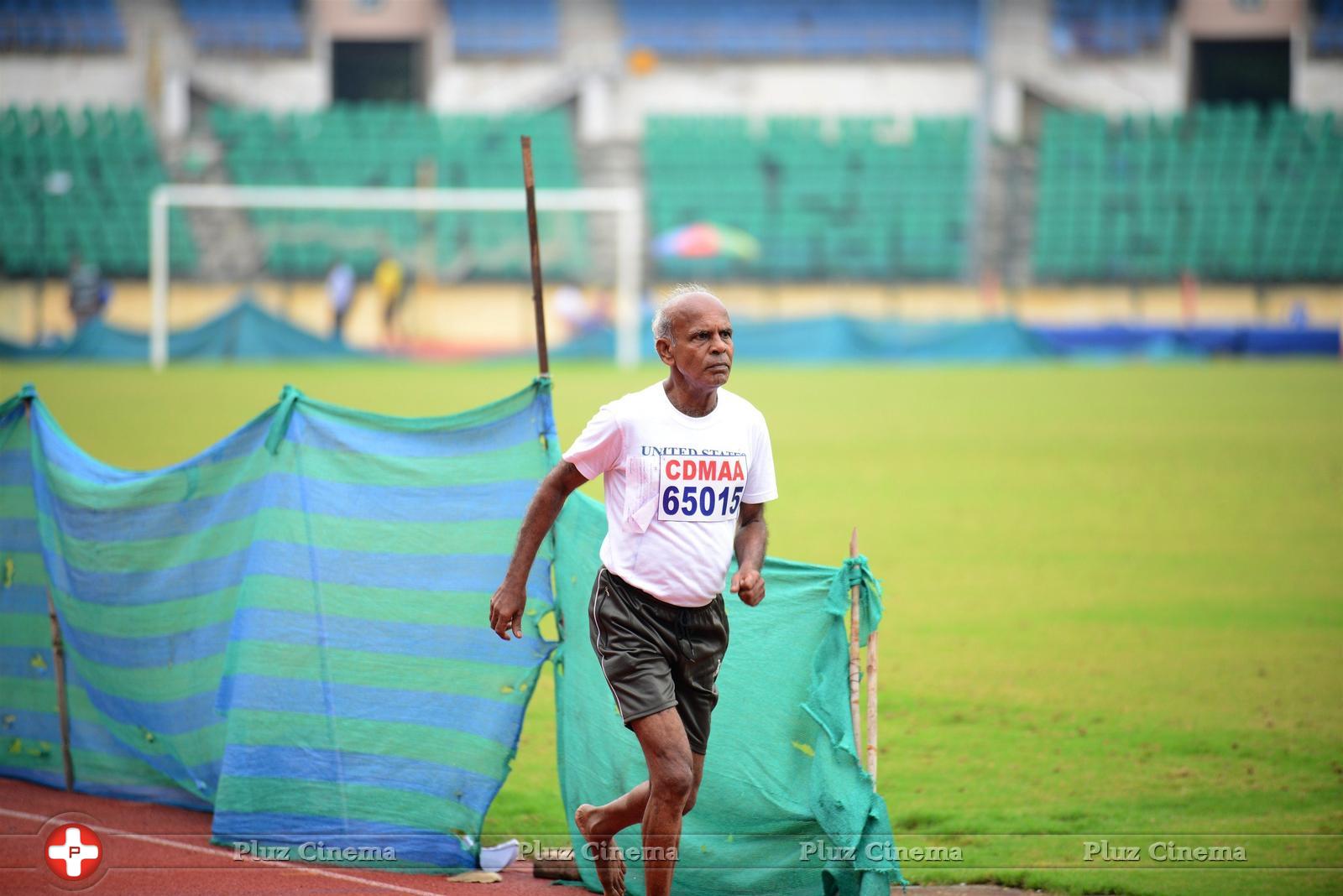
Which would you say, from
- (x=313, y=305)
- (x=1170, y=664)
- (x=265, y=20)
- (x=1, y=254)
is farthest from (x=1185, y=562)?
(x=265, y=20)

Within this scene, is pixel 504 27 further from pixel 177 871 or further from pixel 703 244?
pixel 177 871

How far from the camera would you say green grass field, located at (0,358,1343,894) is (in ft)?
20.1

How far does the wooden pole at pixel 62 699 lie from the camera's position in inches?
255

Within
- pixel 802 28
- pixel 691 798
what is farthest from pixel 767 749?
pixel 802 28

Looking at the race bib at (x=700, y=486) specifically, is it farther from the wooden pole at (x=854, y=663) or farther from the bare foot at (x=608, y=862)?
the bare foot at (x=608, y=862)

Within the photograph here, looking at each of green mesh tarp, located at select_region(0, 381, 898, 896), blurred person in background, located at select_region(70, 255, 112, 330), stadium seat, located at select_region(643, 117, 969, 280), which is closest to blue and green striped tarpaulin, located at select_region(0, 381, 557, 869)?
green mesh tarp, located at select_region(0, 381, 898, 896)

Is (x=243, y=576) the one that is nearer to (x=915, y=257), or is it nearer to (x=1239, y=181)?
(x=915, y=257)

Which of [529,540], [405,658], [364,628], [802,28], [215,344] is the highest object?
[802,28]

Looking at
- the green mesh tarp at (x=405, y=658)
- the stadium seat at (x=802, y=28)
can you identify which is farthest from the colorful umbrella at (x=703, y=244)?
the green mesh tarp at (x=405, y=658)

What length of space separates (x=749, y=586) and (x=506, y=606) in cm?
74

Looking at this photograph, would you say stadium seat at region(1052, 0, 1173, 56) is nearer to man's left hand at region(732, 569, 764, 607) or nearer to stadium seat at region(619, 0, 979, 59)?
stadium seat at region(619, 0, 979, 59)

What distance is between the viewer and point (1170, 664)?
894 cm

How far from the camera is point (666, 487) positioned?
4.50 m

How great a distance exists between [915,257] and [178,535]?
122ft
